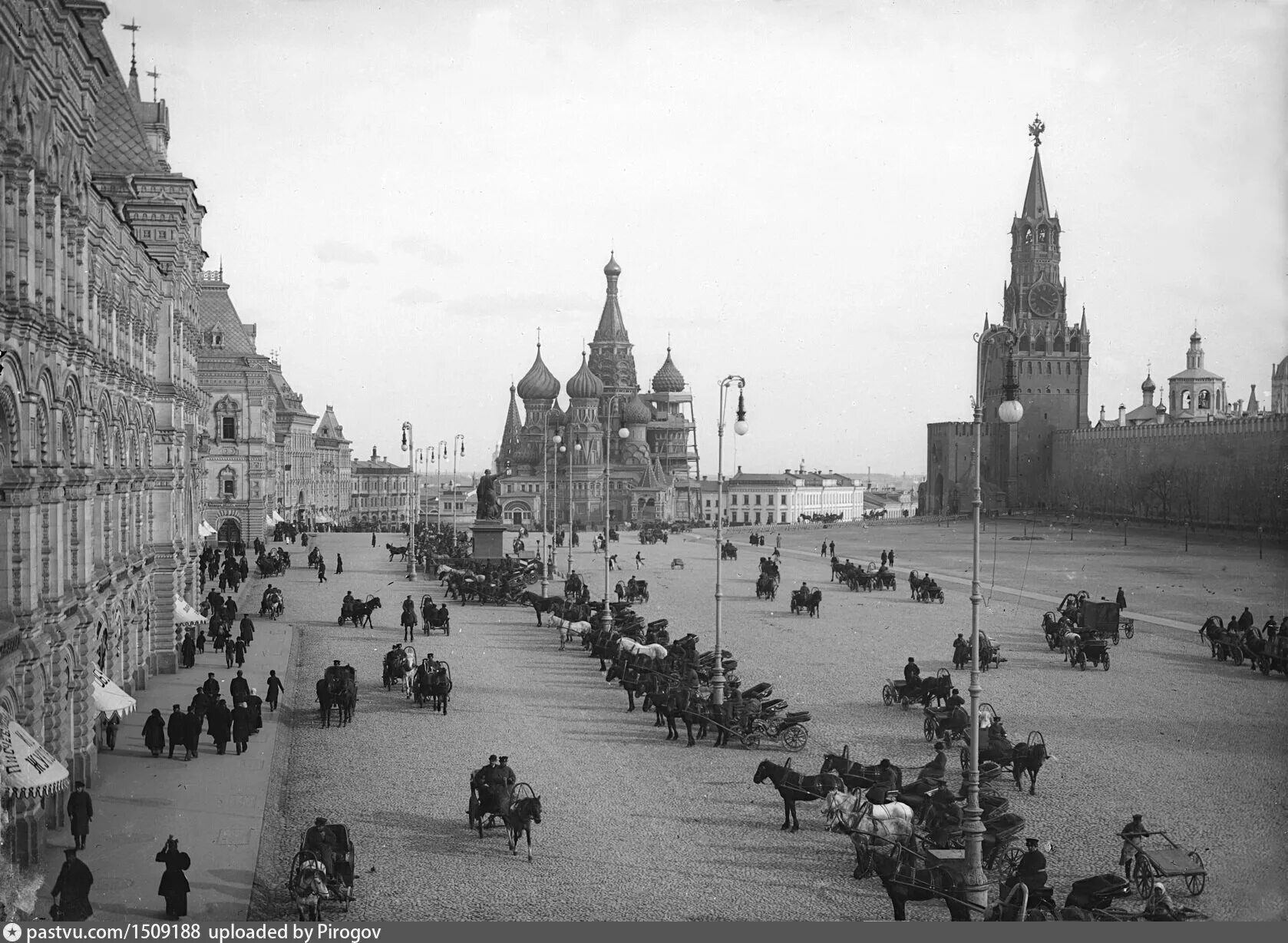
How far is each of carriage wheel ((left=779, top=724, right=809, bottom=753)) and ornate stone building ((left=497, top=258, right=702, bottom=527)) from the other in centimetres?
8710

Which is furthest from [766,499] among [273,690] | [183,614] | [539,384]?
[273,690]

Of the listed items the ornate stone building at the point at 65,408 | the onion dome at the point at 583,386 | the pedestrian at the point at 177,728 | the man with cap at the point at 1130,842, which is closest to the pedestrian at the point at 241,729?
the pedestrian at the point at 177,728

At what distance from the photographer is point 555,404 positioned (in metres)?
131

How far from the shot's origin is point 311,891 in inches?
516

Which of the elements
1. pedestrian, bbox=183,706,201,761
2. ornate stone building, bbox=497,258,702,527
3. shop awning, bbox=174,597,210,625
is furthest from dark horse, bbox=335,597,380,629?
ornate stone building, bbox=497,258,702,527

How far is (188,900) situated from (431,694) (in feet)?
36.4

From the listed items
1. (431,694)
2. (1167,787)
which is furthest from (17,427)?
(1167,787)

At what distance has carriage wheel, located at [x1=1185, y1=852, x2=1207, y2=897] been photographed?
44.9 feet

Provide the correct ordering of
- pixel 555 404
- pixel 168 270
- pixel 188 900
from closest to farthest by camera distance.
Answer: pixel 188 900 → pixel 168 270 → pixel 555 404

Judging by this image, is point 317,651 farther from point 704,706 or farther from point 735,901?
point 735,901

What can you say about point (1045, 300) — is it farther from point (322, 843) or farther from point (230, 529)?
point (322, 843)

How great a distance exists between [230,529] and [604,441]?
186ft

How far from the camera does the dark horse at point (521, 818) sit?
15391mm

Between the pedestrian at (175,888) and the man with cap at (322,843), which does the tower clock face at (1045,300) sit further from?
the pedestrian at (175,888)
